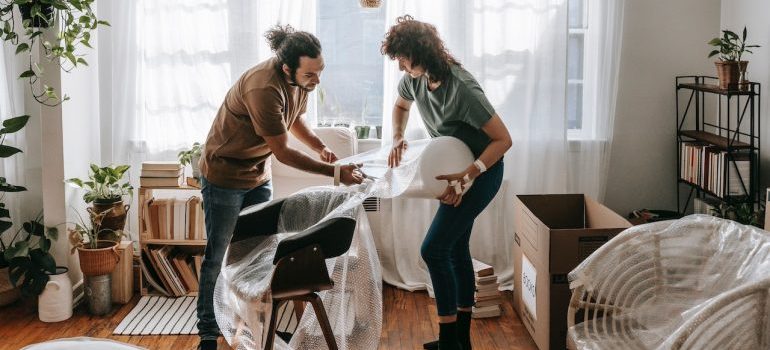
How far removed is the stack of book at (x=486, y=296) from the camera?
392 cm

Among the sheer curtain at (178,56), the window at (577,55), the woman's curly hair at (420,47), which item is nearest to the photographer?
the woman's curly hair at (420,47)

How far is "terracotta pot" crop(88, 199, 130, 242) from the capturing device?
4.01 m

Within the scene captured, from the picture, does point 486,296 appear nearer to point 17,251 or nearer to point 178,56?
point 178,56

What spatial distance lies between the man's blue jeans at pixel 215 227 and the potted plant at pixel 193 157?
32.3 inches

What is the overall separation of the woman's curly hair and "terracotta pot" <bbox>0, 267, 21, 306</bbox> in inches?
94.5

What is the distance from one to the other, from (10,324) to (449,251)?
224 cm

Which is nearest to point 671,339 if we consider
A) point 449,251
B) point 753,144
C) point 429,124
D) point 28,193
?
point 449,251

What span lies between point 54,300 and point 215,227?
1.15 m

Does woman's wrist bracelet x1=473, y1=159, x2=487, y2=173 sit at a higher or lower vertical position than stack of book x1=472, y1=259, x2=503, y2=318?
higher

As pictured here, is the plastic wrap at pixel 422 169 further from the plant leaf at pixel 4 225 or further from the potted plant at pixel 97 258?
the plant leaf at pixel 4 225

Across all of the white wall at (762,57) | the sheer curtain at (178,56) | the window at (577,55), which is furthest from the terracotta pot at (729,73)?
the sheer curtain at (178,56)

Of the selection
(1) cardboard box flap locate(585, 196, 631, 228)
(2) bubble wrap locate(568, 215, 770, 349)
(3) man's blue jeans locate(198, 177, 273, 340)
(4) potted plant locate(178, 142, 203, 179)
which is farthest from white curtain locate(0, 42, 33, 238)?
(2) bubble wrap locate(568, 215, 770, 349)

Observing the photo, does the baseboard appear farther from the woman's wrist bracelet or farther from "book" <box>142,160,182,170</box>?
the woman's wrist bracelet

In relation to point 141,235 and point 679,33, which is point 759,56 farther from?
point 141,235
